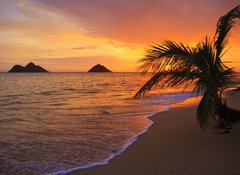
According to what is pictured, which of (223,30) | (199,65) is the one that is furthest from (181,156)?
(223,30)

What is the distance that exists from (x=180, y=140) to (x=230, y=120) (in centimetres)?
160

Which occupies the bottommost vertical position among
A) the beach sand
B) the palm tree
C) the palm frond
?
the beach sand

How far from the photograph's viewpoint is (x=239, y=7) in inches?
254

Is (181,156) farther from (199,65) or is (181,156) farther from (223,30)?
(223,30)

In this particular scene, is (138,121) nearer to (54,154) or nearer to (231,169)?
(54,154)

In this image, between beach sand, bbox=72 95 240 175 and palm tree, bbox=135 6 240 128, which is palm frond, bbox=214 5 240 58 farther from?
beach sand, bbox=72 95 240 175

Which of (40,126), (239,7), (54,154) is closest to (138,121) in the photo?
(40,126)

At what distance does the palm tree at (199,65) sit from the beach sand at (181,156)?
56cm

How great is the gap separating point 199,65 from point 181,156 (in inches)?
88.0

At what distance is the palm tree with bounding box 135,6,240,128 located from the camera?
6.63m

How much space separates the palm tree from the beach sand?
56 centimetres

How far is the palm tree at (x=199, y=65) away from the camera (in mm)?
6633

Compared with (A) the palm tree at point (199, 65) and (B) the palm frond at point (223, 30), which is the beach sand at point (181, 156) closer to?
(A) the palm tree at point (199, 65)

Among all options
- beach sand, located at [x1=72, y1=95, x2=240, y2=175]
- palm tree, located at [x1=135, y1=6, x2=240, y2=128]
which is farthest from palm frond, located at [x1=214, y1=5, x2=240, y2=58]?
beach sand, located at [x1=72, y1=95, x2=240, y2=175]
